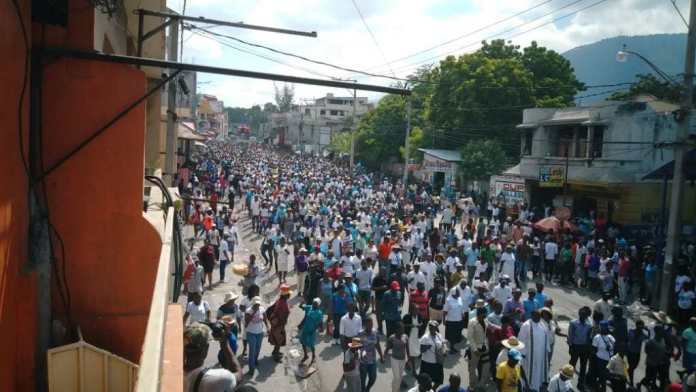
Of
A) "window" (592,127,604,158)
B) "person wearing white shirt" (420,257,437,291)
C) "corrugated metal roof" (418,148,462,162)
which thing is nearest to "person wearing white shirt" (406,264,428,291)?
"person wearing white shirt" (420,257,437,291)

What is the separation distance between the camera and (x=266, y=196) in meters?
24.6

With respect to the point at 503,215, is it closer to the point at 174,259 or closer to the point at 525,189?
the point at 525,189

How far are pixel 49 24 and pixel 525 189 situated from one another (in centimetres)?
2497

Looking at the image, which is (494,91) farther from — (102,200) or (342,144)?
(102,200)

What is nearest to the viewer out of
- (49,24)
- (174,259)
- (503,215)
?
(49,24)

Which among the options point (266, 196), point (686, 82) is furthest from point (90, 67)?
point (266, 196)

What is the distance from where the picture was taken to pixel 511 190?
89.7 feet

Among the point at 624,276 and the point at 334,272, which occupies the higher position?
the point at 334,272

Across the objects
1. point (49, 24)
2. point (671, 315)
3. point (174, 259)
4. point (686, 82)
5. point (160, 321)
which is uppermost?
point (686, 82)

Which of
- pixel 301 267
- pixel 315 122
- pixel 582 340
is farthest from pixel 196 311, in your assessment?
pixel 315 122

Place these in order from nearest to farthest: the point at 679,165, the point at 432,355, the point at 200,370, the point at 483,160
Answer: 1. the point at 200,370
2. the point at 432,355
3. the point at 679,165
4. the point at 483,160

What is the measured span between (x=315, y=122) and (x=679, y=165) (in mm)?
69015

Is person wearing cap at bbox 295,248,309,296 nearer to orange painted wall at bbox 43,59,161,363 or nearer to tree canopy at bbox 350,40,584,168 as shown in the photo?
orange painted wall at bbox 43,59,161,363

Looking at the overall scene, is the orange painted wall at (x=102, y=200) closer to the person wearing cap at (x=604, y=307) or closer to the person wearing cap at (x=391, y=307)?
the person wearing cap at (x=391, y=307)
